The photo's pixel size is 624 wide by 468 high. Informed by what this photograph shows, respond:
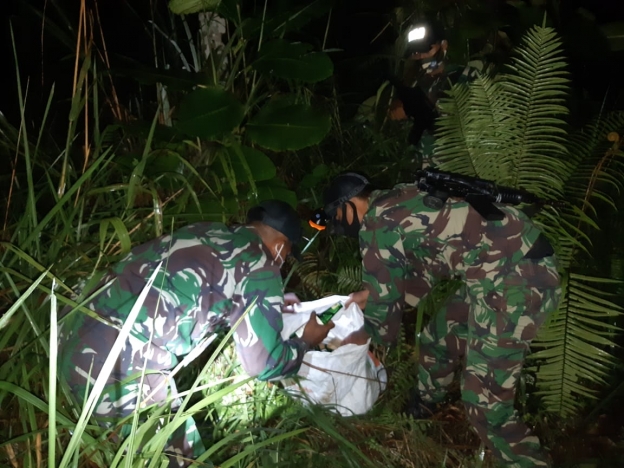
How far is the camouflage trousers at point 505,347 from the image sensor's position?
2.34 meters

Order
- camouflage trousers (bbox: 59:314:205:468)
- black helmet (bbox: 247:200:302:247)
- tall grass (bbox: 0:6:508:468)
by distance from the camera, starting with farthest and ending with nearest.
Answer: black helmet (bbox: 247:200:302:247)
camouflage trousers (bbox: 59:314:205:468)
tall grass (bbox: 0:6:508:468)

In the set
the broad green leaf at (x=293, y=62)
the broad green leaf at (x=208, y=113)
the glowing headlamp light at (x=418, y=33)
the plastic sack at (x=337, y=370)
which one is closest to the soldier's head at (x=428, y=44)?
the glowing headlamp light at (x=418, y=33)

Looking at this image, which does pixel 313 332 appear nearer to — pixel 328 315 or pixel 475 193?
pixel 328 315

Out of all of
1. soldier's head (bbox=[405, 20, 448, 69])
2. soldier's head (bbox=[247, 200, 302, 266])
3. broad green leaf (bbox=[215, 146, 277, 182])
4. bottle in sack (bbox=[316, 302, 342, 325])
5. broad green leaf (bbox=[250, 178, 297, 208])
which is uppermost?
soldier's head (bbox=[405, 20, 448, 69])

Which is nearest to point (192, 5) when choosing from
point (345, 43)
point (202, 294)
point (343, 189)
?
point (343, 189)

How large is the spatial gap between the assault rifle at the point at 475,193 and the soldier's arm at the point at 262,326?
2.87 feet

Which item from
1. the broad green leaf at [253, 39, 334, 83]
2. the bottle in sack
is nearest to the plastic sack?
the bottle in sack

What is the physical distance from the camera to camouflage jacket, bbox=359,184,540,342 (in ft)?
7.66

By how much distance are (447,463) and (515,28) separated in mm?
3293

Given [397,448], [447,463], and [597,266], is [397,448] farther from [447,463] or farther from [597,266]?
[597,266]

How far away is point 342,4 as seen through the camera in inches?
201

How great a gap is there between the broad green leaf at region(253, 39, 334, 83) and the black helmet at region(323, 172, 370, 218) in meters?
0.69

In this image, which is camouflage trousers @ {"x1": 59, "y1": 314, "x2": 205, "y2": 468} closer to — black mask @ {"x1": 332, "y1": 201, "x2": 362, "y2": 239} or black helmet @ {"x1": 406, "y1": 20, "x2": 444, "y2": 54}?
black mask @ {"x1": 332, "y1": 201, "x2": 362, "y2": 239}

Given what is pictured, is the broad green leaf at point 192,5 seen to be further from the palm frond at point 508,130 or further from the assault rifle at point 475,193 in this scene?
the assault rifle at point 475,193
